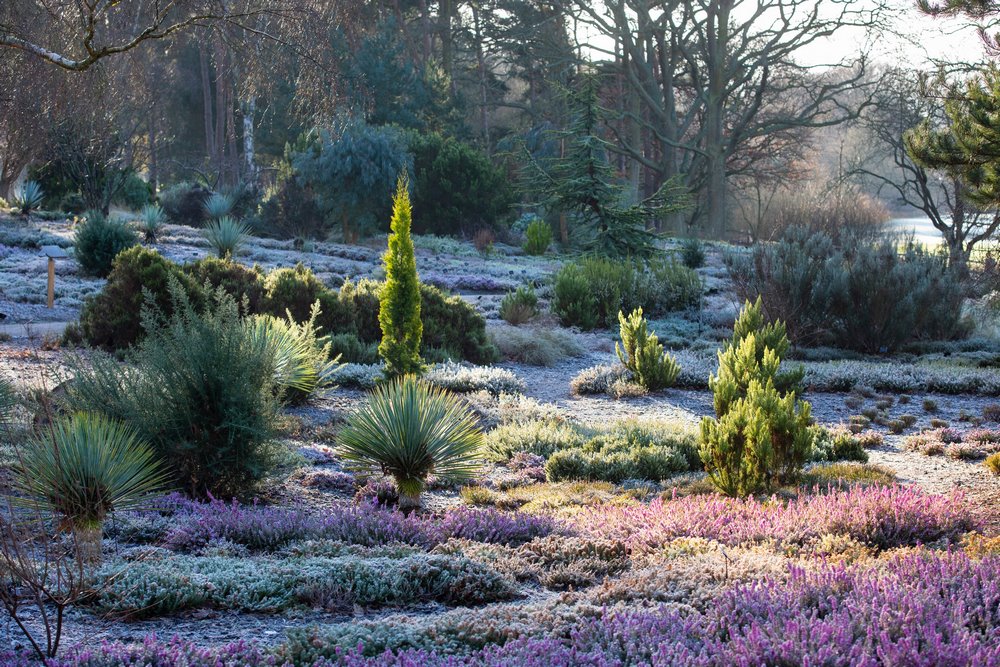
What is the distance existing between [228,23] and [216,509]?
21.8 ft

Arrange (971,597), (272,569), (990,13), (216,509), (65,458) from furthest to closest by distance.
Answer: (990,13)
(216,509)
(65,458)
(272,569)
(971,597)

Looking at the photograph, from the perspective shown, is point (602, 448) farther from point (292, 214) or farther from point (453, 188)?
point (453, 188)

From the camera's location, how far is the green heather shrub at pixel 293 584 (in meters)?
3.81

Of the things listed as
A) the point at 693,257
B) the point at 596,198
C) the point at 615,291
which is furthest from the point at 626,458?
the point at 693,257

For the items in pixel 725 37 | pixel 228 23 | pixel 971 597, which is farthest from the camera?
pixel 725 37

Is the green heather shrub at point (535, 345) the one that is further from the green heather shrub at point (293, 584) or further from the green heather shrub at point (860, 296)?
the green heather shrub at point (293, 584)

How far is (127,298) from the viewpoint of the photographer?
11.4m

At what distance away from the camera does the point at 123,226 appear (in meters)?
19.0

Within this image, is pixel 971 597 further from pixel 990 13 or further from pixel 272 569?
pixel 990 13

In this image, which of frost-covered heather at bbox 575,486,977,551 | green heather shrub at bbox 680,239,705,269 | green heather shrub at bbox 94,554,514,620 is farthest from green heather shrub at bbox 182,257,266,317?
green heather shrub at bbox 680,239,705,269

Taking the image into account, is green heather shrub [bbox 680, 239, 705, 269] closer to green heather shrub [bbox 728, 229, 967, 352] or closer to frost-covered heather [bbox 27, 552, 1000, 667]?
green heather shrub [bbox 728, 229, 967, 352]

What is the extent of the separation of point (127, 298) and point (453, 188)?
1974 centimetres

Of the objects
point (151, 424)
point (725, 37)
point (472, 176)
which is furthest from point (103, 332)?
point (725, 37)

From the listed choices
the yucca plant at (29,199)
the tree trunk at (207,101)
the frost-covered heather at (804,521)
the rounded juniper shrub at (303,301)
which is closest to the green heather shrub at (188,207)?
the yucca plant at (29,199)
